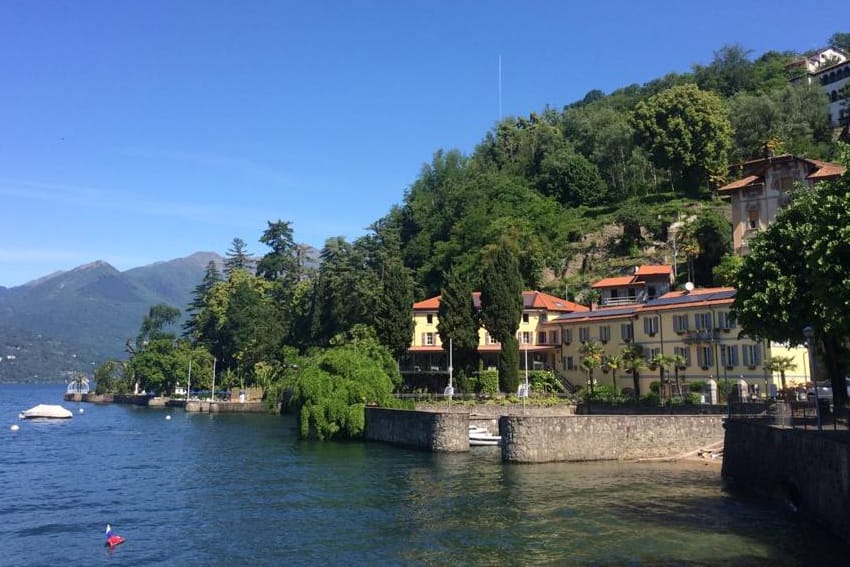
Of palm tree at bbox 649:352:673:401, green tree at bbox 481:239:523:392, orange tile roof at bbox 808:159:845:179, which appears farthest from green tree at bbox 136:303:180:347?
orange tile roof at bbox 808:159:845:179

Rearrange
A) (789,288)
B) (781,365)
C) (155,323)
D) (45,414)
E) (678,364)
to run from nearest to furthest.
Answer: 1. (789,288)
2. (781,365)
3. (678,364)
4. (45,414)
5. (155,323)

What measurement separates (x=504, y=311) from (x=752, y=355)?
2461 cm

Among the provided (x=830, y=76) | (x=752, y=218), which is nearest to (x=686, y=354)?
(x=752, y=218)

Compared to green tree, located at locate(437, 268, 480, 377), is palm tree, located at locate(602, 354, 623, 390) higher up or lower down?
lower down

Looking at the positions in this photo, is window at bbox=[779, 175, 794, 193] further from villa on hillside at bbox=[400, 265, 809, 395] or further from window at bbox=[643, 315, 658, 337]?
window at bbox=[643, 315, 658, 337]

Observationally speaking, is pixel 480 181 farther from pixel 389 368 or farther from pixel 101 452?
pixel 101 452

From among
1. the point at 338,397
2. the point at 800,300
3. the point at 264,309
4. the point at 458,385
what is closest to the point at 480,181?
the point at 264,309

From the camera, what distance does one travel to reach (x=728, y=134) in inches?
4008

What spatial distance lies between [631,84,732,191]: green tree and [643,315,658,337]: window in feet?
141

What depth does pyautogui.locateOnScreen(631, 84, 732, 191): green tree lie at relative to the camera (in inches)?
3907

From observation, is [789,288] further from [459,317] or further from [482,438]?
[459,317]

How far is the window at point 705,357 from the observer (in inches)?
2375

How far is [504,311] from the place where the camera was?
7206cm

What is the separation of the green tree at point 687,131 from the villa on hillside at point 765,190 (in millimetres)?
17897
